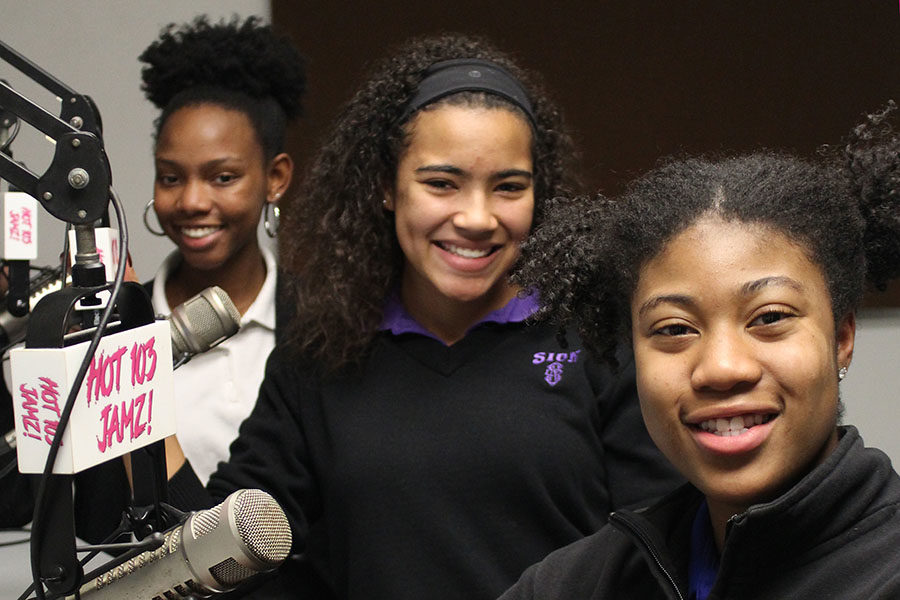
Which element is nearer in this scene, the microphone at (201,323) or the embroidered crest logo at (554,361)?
the microphone at (201,323)

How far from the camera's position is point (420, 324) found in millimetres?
1831

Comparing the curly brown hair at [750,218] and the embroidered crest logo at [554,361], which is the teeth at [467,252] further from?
the curly brown hair at [750,218]

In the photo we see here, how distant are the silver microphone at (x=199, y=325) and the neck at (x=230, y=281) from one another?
730 mm

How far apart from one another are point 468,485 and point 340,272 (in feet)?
1.44

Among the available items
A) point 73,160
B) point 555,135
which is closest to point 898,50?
point 555,135

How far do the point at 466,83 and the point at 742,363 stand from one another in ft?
2.82

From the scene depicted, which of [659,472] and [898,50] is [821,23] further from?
[659,472]

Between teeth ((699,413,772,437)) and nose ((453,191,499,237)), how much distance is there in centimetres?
67

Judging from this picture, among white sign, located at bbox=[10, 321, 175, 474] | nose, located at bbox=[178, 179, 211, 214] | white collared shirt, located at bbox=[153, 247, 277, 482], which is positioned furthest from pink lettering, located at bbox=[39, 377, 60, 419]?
nose, located at bbox=[178, 179, 211, 214]

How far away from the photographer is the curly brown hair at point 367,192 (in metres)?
1.83

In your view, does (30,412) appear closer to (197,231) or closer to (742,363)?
(742,363)

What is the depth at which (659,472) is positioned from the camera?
64.8 inches

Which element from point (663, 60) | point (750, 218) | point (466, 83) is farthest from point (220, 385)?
point (663, 60)

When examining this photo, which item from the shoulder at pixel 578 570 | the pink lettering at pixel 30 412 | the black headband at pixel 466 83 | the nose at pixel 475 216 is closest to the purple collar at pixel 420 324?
the nose at pixel 475 216
